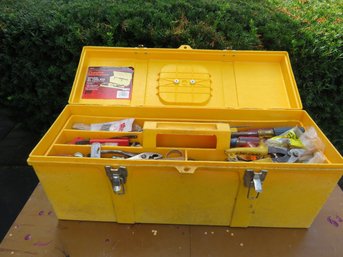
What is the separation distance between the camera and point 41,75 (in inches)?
91.4

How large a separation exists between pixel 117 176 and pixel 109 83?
76cm

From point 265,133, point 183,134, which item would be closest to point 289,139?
point 265,133

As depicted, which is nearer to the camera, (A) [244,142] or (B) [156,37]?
(A) [244,142]

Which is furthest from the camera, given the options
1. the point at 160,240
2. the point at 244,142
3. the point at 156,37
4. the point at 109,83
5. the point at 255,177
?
the point at 156,37

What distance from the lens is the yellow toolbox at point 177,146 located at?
43.9 inches

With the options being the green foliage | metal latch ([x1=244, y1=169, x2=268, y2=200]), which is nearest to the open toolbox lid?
the green foliage

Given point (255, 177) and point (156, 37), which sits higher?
point (156, 37)

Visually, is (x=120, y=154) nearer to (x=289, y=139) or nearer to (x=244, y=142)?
(x=244, y=142)

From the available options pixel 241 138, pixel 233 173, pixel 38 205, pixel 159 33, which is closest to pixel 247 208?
pixel 233 173

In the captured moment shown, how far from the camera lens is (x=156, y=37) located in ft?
6.44

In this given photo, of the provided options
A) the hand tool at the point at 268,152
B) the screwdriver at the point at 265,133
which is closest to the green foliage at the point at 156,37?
the screwdriver at the point at 265,133

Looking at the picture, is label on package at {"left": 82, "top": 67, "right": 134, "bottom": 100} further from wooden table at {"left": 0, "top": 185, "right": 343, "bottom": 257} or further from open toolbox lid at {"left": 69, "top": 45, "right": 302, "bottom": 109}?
wooden table at {"left": 0, "top": 185, "right": 343, "bottom": 257}

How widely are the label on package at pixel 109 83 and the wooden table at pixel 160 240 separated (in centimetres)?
74

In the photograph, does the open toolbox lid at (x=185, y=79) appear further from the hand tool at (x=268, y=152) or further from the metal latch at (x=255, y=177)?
the metal latch at (x=255, y=177)
